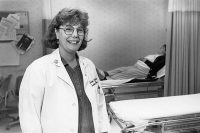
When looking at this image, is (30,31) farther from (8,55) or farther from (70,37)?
(70,37)

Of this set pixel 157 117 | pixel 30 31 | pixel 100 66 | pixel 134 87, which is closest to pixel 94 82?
pixel 157 117

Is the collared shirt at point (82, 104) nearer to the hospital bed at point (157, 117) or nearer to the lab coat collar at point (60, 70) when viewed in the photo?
the lab coat collar at point (60, 70)

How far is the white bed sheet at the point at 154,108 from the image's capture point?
60.7 inches

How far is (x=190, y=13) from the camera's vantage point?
7.45 ft

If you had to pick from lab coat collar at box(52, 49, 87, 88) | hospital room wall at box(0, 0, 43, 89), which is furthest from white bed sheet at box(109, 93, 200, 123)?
hospital room wall at box(0, 0, 43, 89)

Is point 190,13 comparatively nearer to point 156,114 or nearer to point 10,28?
point 156,114

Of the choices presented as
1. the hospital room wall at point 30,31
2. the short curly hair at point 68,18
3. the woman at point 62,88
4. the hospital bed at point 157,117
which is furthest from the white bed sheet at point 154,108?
the hospital room wall at point 30,31

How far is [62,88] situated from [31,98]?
0.52 feet

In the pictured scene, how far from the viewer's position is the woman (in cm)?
112

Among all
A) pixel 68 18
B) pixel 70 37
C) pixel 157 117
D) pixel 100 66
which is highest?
pixel 68 18

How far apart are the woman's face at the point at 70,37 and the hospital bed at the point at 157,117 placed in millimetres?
636

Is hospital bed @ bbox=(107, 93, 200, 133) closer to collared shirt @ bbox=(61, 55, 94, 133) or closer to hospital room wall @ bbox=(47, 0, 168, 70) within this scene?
collared shirt @ bbox=(61, 55, 94, 133)

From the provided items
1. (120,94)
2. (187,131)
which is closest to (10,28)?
(120,94)

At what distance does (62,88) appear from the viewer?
117 cm
